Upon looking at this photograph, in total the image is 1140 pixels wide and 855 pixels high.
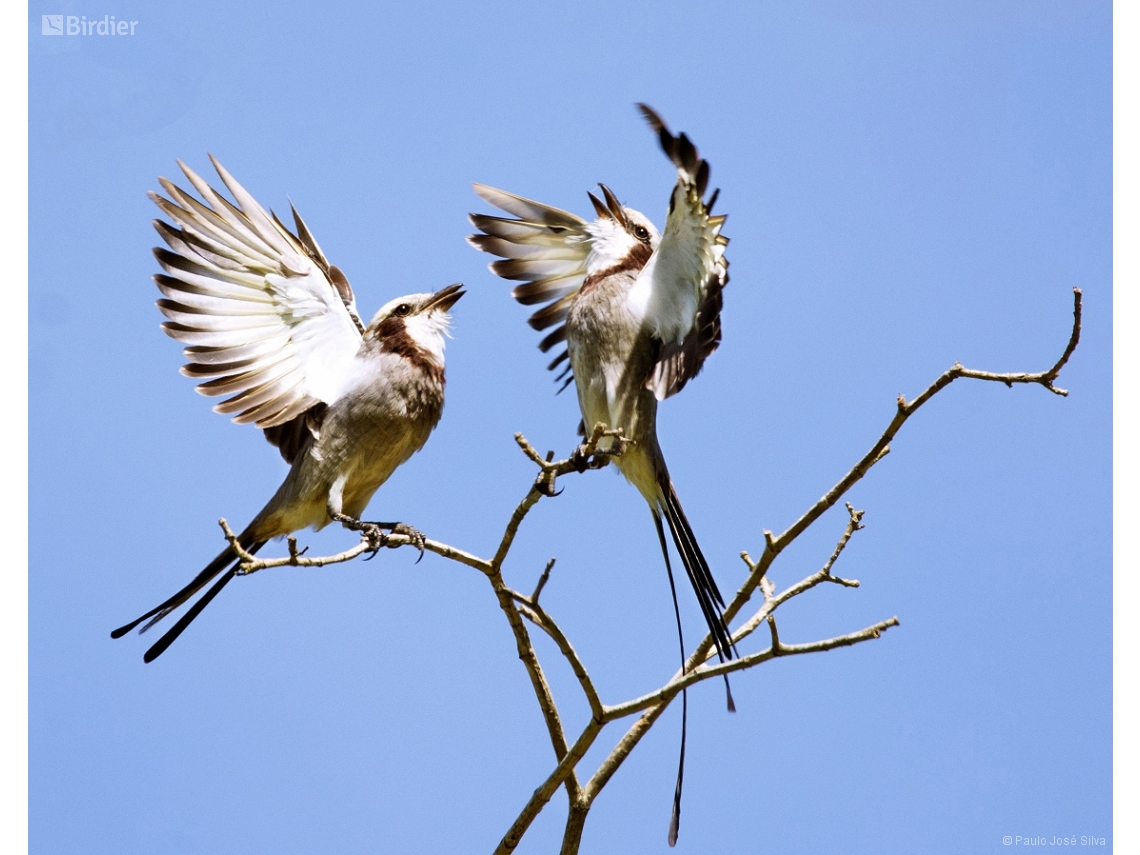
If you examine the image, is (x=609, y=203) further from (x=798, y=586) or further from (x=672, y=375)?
(x=798, y=586)

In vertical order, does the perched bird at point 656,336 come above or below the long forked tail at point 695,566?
above

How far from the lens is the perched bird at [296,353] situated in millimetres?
4465

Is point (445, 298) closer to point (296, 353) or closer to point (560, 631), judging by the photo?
point (296, 353)

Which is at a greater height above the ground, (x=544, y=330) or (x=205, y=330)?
(x=544, y=330)

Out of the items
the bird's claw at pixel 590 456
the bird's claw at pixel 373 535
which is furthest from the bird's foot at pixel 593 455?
the bird's claw at pixel 373 535

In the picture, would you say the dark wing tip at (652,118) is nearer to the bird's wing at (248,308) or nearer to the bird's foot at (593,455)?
the bird's foot at (593,455)

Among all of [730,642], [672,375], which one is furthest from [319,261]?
[730,642]

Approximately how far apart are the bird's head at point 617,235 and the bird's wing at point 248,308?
1.13 m

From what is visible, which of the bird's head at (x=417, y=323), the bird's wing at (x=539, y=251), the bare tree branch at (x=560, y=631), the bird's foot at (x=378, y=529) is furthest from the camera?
the bird's wing at (x=539, y=251)

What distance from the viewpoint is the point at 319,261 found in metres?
4.88

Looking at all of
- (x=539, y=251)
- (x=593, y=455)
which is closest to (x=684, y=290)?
(x=593, y=455)

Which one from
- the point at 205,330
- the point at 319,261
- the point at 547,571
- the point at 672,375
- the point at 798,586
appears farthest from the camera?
the point at 319,261

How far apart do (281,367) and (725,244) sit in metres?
1.90

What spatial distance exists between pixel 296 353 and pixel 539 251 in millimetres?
1237
